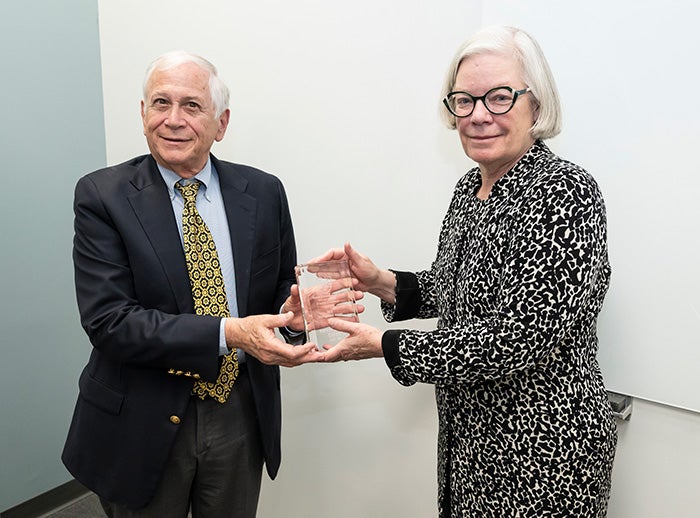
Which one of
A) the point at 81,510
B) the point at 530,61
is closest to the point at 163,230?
the point at 530,61

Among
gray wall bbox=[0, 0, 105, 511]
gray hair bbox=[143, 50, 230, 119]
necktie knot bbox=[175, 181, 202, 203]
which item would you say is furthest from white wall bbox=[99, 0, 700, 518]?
necktie knot bbox=[175, 181, 202, 203]

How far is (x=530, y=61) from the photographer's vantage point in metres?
1.41

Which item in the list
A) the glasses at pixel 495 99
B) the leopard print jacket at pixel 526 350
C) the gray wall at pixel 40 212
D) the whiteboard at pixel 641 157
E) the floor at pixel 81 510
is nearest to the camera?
the leopard print jacket at pixel 526 350

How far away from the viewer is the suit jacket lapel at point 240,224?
170 centimetres

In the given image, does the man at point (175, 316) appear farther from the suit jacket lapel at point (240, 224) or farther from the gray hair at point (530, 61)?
the gray hair at point (530, 61)

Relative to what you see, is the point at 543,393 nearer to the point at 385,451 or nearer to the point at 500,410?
the point at 500,410

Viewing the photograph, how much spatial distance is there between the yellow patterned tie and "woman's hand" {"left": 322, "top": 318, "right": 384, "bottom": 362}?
329mm

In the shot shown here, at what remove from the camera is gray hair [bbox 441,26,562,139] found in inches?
55.7

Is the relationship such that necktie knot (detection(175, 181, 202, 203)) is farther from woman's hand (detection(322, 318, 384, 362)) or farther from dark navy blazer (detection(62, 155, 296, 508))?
woman's hand (detection(322, 318, 384, 362))

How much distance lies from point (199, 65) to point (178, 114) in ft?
0.50

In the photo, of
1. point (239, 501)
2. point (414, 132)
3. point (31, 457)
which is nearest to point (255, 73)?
point (414, 132)

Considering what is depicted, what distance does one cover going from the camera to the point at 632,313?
1810 mm

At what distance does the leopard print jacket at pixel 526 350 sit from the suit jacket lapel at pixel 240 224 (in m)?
0.47

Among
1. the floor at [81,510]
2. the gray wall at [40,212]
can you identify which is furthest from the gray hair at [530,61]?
the floor at [81,510]
